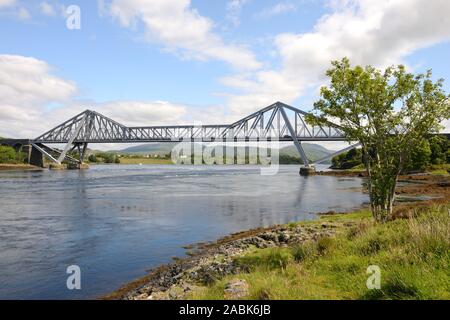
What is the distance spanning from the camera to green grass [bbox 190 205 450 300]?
7547 mm

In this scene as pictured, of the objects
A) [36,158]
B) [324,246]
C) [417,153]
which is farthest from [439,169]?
[36,158]

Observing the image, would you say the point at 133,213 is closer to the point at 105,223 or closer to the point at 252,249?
the point at 105,223

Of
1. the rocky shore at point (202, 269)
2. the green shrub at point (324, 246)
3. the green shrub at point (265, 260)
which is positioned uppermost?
the green shrub at point (324, 246)

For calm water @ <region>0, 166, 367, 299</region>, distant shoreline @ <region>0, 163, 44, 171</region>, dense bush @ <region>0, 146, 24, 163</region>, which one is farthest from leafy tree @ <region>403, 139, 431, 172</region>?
dense bush @ <region>0, 146, 24, 163</region>

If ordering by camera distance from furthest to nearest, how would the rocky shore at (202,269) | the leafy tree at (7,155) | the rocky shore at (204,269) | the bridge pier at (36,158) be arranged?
the bridge pier at (36,158) < the leafy tree at (7,155) < the rocky shore at (202,269) < the rocky shore at (204,269)

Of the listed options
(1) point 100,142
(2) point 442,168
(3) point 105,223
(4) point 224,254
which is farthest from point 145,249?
(1) point 100,142

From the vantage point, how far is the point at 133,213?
32375mm

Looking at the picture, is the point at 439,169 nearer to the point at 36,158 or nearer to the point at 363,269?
the point at 363,269

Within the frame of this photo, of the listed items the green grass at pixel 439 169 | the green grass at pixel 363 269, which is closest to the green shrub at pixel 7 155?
the green grass at pixel 439 169

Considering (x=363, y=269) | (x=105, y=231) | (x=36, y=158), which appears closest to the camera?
(x=363, y=269)

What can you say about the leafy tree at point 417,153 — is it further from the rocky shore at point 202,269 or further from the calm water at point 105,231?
the calm water at point 105,231

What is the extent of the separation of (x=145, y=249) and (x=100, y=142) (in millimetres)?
159539

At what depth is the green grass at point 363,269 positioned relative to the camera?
24.8 feet

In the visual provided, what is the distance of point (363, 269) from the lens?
9.08 m
